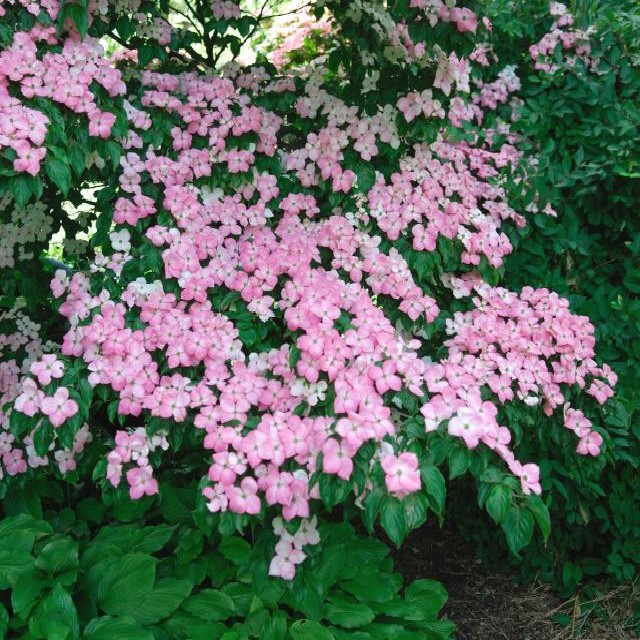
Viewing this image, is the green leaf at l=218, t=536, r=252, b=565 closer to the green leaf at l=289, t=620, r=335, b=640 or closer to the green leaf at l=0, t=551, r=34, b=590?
the green leaf at l=289, t=620, r=335, b=640

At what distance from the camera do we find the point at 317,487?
166cm

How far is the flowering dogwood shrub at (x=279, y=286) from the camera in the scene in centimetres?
171

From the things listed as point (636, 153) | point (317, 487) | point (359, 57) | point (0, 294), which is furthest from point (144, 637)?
point (636, 153)

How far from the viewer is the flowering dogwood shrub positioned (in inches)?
67.3

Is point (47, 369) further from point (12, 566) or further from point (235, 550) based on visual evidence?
point (235, 550)

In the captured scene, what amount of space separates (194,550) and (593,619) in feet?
5.52

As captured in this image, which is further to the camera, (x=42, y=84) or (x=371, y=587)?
(x=371, y=587)

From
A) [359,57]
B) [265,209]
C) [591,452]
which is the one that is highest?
[359,57]

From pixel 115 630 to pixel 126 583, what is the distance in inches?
6.0

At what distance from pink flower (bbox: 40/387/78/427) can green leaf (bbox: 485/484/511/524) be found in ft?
3.38

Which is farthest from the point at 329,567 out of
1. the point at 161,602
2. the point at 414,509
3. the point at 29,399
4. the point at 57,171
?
the point at 57,171

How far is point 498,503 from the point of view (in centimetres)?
164

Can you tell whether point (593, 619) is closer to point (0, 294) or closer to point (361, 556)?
point (361, 556)

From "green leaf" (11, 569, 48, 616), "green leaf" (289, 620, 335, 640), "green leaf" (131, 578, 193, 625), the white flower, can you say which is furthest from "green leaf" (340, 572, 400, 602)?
the white flower
